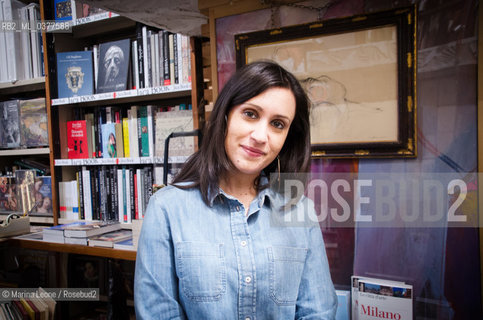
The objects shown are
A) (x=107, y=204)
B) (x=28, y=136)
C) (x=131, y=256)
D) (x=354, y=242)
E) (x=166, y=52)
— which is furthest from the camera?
(x=28, y=136)

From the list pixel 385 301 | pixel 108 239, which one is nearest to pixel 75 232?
pixel 108 239

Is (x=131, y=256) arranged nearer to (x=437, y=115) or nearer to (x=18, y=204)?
(x=18, y=204)

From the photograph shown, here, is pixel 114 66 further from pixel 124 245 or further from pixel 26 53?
pixel 124 245

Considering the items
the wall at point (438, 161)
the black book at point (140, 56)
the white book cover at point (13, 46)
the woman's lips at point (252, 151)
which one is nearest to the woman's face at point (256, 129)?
the woman's lips at point (252, 151)

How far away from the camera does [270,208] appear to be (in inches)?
40.6

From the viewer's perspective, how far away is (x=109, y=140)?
2.03m

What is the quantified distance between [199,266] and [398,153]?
78cm

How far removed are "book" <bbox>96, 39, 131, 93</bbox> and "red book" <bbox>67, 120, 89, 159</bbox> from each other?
28 cm

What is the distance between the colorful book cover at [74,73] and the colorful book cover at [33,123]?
0.74ft

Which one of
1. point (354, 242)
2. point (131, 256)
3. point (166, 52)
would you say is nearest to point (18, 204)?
point (131, 256)

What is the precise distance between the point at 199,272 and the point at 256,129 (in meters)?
0.44

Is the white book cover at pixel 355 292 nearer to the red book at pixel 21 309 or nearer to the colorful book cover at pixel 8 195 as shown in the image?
the red book at pixel 21 309

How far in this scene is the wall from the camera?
3.28 feet

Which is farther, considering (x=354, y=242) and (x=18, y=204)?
(x=18, y=204)
